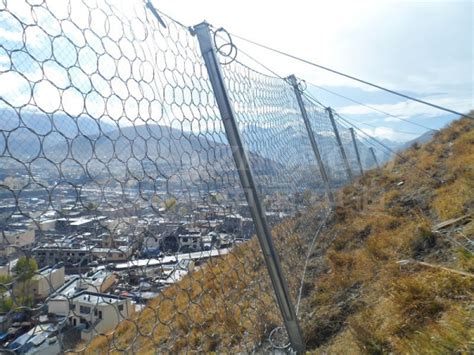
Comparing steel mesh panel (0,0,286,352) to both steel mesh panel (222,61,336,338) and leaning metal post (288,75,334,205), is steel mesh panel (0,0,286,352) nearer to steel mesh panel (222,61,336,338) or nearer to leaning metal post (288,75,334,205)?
steel mesh panel (222,61,336,338)

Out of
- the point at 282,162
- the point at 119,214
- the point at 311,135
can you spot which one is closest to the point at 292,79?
the point at 311,135

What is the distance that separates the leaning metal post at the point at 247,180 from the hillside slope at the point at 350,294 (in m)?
0.17

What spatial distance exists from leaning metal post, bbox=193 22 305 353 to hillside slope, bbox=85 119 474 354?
0.17 m

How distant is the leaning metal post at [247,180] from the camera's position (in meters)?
1.38

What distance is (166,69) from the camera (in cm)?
113

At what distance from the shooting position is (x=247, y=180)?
147 cm

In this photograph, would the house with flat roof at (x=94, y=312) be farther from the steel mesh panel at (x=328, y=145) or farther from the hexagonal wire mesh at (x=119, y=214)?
the steel mesh panel at (x=328, y=145)

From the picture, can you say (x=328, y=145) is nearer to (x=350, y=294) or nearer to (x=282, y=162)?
(x=282, y=162)

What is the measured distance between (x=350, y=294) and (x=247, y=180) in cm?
123

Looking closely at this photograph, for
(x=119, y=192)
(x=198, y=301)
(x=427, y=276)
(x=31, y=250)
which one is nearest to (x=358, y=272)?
(x=427, y=276)

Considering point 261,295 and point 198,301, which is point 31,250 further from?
point 261,295

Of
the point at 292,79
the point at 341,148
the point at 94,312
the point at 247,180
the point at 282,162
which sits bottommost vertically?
the point at 94,312

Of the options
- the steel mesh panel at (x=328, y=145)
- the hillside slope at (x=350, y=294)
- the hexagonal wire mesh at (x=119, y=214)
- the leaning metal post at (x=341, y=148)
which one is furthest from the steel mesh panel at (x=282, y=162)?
the leaning metal post at (x=341, y=148)

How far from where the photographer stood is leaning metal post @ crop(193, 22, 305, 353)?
4.53ft
